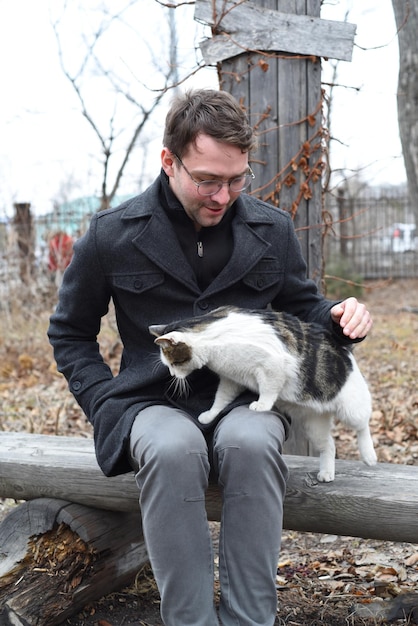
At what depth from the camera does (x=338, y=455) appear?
4.72m

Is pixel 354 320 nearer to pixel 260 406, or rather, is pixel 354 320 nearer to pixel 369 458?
pixel 260 406

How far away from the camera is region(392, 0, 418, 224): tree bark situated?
5.00 meters

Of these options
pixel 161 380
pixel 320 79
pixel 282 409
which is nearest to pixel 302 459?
pixel 282 409

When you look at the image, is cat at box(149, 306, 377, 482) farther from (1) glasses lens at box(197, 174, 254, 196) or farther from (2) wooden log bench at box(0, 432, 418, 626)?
(1) glasses lens at box(197, 174, 254, 196)

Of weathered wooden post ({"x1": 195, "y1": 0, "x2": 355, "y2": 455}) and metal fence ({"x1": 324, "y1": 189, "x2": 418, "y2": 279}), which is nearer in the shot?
weathered wooden post ({"x1": 195, "y1": 0, "x2": 355, "y2": 455})

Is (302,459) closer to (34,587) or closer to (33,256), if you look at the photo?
(34,587)

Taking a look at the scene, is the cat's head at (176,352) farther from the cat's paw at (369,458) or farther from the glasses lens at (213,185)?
the cat's paw at (369,458)

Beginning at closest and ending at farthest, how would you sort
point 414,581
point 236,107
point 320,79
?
point 236,107 → point 414,581 → point 320,79

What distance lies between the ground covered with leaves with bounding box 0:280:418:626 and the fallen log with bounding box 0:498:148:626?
0.16m

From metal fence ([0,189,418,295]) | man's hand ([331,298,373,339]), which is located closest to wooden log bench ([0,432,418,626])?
man's hand ([331,298,373,339])

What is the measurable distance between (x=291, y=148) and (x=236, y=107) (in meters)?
1.25

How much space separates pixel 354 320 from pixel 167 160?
2.95ft

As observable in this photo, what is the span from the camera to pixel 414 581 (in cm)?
316

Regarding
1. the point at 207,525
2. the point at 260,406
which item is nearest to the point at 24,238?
the point at 260,406
